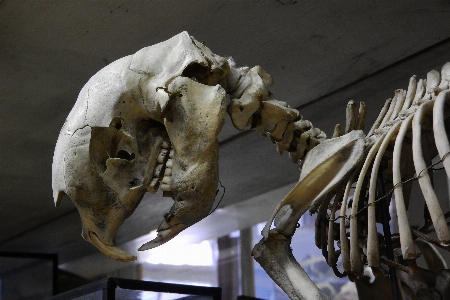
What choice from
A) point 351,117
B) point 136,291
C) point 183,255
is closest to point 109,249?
point 136,291

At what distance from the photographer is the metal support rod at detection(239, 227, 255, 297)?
4.39 meters

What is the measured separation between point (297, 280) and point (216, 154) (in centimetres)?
43

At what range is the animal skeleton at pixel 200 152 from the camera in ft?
6.26

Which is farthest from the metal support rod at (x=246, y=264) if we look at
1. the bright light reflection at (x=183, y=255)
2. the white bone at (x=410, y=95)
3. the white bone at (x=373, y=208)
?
the white bone at (x=373, y=208)

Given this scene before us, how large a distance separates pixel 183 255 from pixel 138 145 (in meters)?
3.04

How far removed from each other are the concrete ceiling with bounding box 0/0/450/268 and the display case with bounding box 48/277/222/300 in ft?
3.43

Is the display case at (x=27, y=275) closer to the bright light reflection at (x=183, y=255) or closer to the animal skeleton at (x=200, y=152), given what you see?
the bright light reflection at (x=183, y=255)

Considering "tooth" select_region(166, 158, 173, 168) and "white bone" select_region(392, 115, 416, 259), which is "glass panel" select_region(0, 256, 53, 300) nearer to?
"tooth" select_region(166, 158, 173, 168)

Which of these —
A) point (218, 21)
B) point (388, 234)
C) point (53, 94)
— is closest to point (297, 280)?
point (388, 234)

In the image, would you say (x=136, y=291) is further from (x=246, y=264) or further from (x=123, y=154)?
(x=246, y=264)

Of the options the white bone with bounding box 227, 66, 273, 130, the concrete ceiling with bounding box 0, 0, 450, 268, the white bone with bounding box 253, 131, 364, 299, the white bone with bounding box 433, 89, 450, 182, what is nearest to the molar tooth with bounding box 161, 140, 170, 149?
the white bone with bounding box 227, 66, 273, 130

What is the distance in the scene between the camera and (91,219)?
1.92m

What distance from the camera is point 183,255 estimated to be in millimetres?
4941

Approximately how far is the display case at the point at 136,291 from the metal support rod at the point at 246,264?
1780mm
